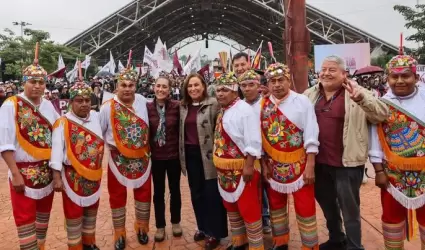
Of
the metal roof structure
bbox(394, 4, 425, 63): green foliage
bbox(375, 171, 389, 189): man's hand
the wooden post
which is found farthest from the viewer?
the metal roof structure

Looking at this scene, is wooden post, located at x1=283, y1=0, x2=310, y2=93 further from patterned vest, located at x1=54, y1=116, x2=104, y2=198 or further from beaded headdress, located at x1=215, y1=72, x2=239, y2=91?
patterned vest, located at x1=54, y1=116, x2=104, y2=198

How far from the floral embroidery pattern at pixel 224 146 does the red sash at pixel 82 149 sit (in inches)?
41.0

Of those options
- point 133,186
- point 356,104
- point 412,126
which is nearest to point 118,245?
point 133,186

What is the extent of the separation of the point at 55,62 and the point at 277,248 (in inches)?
827

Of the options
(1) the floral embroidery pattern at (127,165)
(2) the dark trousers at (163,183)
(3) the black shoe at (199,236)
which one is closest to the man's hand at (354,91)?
(2) the dark trousers at (163,183)

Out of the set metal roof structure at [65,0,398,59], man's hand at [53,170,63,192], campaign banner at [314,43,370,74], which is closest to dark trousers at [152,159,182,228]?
man's hand at [53,170,63,192]

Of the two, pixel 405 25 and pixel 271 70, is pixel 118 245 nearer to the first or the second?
pixel 271 70

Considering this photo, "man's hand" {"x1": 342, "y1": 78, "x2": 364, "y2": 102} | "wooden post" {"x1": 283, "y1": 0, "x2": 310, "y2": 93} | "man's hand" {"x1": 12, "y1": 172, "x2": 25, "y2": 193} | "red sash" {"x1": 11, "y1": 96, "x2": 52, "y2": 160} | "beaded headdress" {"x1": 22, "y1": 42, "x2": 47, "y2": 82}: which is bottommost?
"man's hand" {"x1": 12, "y1": 172, "x2": 25, "y2": 193}

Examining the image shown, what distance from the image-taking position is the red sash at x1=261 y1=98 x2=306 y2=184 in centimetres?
308

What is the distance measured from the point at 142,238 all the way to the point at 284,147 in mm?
1795

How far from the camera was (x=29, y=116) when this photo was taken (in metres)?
3.08

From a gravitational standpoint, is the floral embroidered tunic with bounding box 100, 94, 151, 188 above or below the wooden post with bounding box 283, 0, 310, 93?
below

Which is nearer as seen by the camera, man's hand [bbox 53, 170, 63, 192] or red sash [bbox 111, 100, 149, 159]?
man's hand [bbox 53, 170, 63, 192]

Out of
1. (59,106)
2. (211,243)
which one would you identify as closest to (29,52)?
(59,106)
